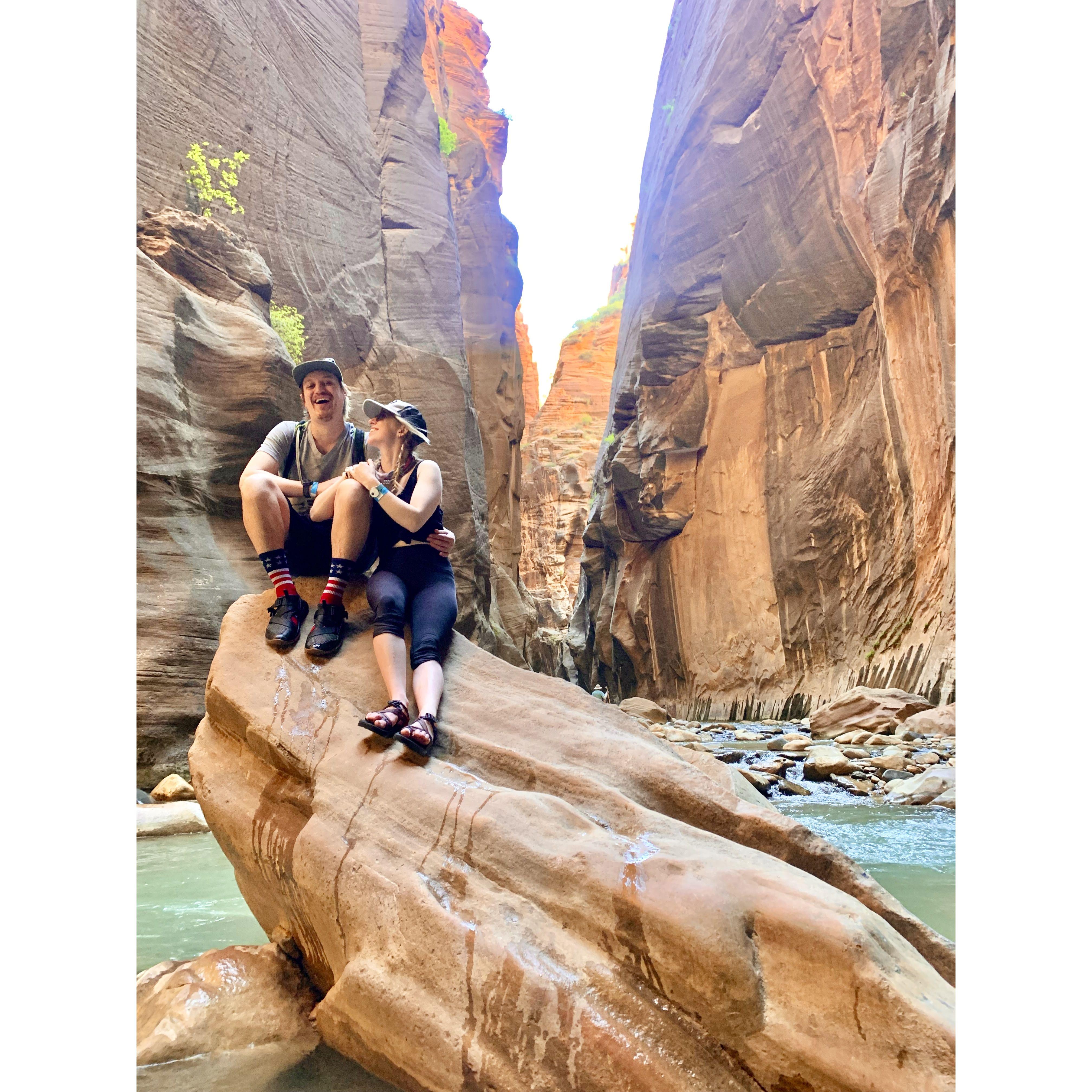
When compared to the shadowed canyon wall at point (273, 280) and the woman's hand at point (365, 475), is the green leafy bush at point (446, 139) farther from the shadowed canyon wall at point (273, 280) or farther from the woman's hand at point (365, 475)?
the woman's hand at point (365, 475)

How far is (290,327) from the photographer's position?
472 inches

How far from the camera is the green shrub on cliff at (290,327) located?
11781mm

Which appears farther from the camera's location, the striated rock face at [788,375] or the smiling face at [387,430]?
the striated rock face at [788,375]

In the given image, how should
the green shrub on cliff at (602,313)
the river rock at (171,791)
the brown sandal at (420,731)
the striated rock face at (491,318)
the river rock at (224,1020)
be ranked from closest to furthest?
the river rock at (224,1020), the brown sandal at (420,731), the river rock at (171,791), the striated rock face at (491,318), the green shrub on cliff at (602,313)

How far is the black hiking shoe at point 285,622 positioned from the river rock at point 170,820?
3085mm

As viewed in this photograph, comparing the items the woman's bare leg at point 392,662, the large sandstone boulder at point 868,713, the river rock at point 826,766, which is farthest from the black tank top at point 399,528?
the large sandstone boulder at point 868,713

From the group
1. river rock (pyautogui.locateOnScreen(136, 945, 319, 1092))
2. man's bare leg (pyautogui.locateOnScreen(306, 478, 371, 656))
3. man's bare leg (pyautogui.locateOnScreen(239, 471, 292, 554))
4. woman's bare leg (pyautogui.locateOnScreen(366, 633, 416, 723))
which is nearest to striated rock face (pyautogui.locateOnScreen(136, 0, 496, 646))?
man's bare leg (pyautogui.locateOnScreen(239, 471, 292, 554))

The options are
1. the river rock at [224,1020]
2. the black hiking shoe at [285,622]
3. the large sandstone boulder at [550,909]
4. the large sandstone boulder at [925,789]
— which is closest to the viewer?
the large sandstone boulder at [550,909]

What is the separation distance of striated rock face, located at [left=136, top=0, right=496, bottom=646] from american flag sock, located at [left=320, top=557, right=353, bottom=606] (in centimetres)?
592

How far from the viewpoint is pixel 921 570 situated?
11969mm
